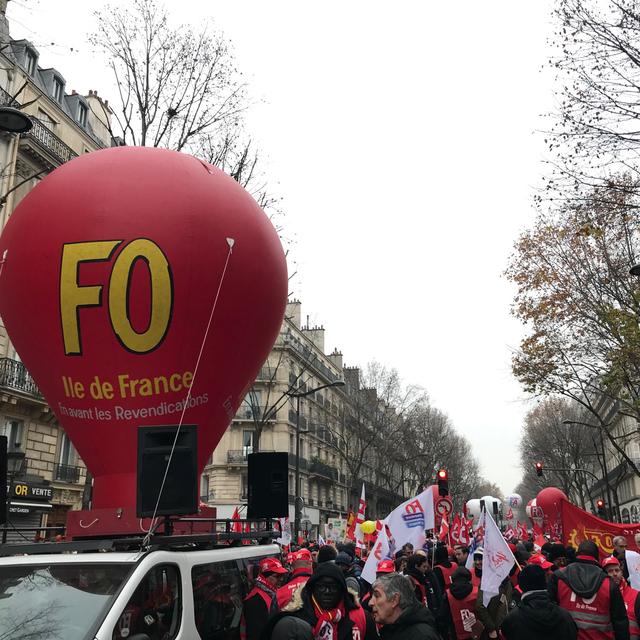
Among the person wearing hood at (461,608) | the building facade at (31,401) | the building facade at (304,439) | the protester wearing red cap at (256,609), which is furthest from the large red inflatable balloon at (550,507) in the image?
the protester wearing red cap at (256,609)

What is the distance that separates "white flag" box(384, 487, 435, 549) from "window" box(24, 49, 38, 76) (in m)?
23.9

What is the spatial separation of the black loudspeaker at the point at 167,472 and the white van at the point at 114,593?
1.15ft

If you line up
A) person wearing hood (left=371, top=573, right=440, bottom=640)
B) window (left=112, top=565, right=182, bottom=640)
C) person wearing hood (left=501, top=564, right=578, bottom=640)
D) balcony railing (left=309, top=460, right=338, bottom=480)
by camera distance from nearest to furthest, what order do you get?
person wearing hood (left=371, top=573, right=440, bottom=640) → window (left=112, top=565, right=182, bottom=640) → person wearing hood (left=501, top=564, right=578, bottom=640) → balcony railing (left=309, top=460, right=338, bottom=480)

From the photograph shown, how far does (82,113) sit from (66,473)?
642 inches

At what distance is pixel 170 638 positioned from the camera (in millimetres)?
4641

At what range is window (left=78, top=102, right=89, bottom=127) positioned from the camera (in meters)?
30.7

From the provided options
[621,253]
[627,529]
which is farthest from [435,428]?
[627,529]

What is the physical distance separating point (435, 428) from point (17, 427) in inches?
1806

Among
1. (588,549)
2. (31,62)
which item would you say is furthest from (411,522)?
(31,62)

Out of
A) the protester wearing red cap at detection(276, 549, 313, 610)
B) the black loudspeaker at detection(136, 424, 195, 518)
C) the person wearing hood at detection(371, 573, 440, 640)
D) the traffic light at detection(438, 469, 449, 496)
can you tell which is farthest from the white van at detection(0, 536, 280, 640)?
the traffic light at detection(438, 469, 449, 496)

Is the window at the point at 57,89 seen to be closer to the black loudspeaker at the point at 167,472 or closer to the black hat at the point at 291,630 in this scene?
the black loudspeaker at the point at 167,472

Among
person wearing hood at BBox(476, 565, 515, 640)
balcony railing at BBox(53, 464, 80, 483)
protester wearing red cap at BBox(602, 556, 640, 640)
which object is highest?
balcony railing at BBox(53, 464, 80, 483)

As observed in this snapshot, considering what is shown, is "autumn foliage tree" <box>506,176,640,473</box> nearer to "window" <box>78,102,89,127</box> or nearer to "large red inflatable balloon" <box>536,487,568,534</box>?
"large red inflatable balloon" <box>536,487,568,534</box>

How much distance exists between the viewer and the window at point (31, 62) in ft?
87.0
